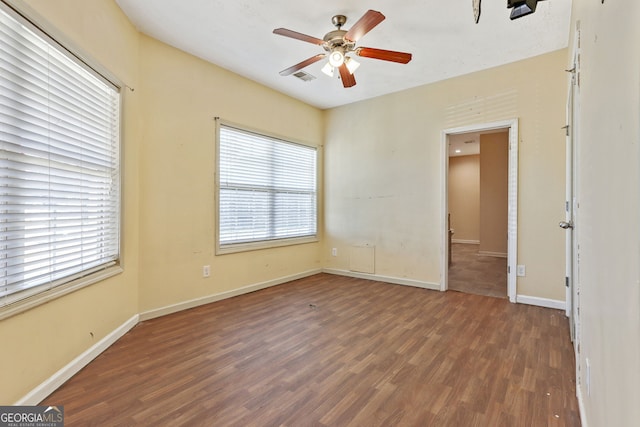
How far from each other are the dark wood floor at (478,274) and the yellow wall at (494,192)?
43cm

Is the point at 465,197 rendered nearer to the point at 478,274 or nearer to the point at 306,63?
the point at 478,274

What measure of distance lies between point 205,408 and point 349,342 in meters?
1.21

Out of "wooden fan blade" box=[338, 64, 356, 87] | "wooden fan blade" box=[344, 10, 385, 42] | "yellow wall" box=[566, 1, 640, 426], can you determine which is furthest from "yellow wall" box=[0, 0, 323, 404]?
"yellow wall" box=[566, 1, 640, 426]

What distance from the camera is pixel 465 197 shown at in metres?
9.10

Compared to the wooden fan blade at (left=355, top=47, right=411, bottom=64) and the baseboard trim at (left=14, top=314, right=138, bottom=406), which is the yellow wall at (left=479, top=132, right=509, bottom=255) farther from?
the baseboard trim at (left=14, top=314, right=138, bottom=406)

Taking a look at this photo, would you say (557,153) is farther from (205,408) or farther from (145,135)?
(145,135)

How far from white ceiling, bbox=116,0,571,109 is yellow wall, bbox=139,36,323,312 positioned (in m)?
0.26

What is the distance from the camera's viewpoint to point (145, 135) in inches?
116

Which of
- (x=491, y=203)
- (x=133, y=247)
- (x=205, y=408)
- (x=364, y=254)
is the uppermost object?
(x=491, y=203)

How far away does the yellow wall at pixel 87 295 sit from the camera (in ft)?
5.32

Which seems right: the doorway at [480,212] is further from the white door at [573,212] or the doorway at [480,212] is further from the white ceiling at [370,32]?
the white door at [573,212]

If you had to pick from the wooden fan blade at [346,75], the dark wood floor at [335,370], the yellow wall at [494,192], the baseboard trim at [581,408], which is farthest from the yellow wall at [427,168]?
the yellow wall at [494,192]

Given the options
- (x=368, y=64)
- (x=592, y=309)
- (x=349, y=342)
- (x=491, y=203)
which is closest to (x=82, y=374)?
(x=349, y=342)

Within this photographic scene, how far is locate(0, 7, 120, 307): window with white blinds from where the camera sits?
159 cm
